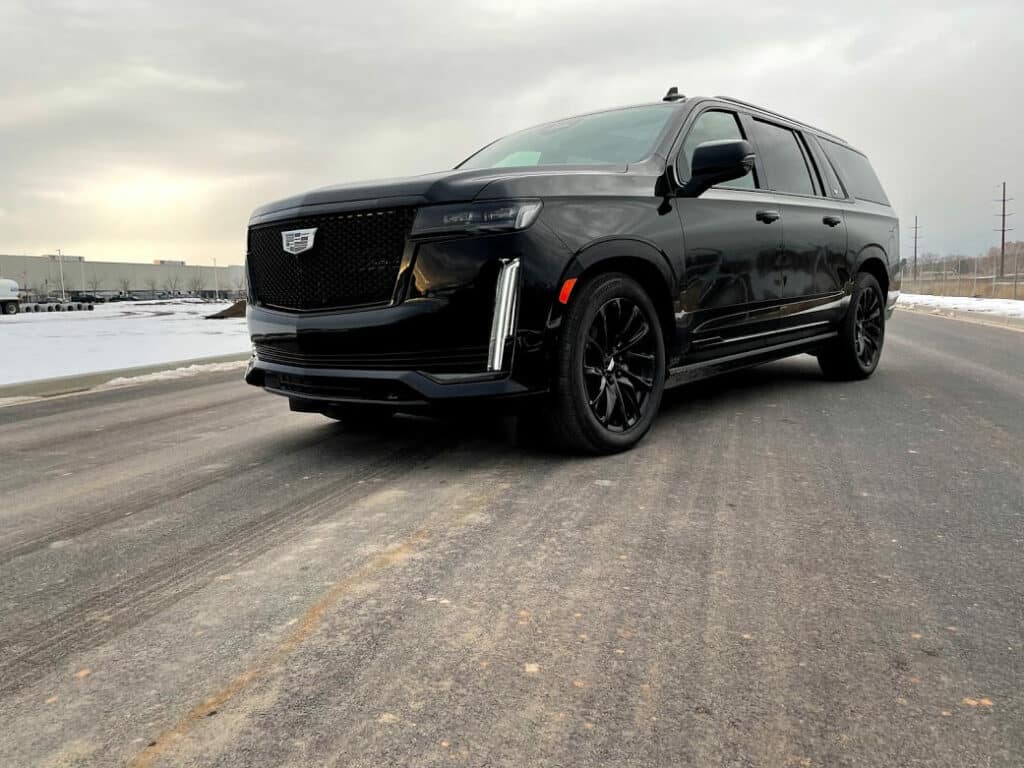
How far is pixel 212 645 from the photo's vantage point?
1852mm

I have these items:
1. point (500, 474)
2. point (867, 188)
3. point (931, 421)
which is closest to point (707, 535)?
point (500, 474)

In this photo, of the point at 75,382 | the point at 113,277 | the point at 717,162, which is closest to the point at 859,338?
the point at 717,162

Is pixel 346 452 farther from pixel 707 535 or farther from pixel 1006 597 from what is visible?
pixel 1006 597

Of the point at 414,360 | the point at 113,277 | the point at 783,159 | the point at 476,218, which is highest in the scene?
the point at 113,277

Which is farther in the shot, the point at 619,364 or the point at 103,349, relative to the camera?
the point at 103,349

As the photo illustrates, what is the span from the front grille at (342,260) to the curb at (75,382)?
4064 millimetres

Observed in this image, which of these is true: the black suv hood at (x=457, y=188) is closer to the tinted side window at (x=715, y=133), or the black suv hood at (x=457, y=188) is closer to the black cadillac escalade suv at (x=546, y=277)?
the black cadillac escalade suv at (x=546, y=277)

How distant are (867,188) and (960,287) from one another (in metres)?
41.9

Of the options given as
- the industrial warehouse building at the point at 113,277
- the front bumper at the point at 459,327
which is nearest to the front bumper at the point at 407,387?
the front bumper at the point at 459,327

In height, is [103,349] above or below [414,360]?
below

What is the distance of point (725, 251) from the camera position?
445 centimetres

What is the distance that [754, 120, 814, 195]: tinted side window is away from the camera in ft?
17.0

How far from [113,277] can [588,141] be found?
103022 millimetres

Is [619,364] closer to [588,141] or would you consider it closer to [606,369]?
[606,369]
